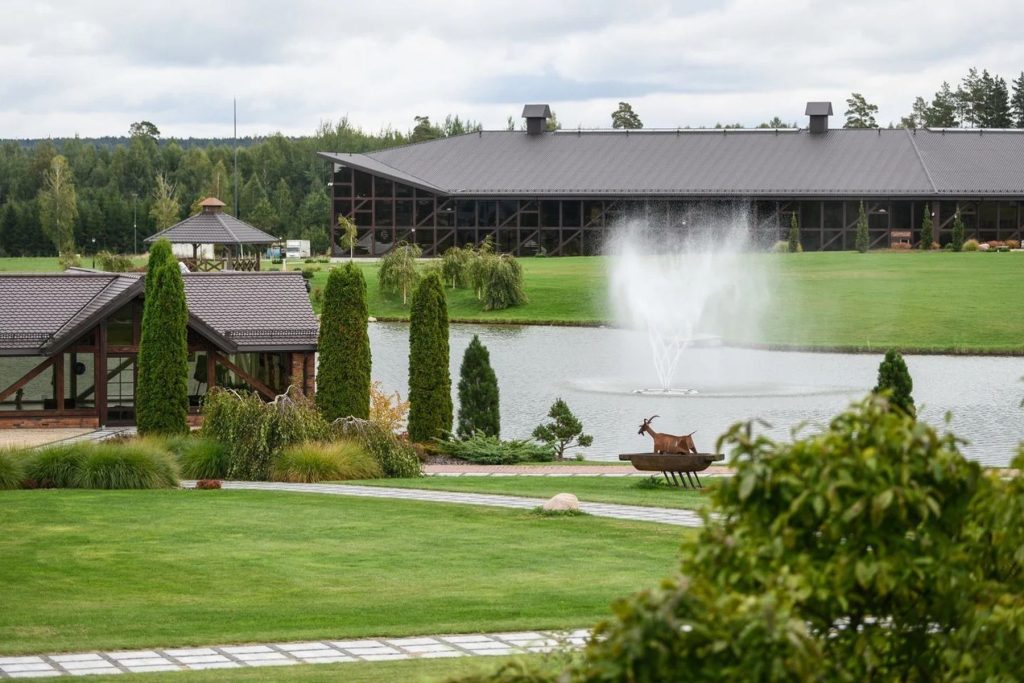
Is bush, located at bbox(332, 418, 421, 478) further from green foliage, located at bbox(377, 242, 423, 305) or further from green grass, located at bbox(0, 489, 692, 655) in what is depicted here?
green foliage, located at bbox(377, 242, 423, 305)

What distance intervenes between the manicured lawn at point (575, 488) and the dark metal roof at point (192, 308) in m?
7.13

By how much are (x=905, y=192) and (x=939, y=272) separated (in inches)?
494

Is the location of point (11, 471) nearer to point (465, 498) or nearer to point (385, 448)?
point (385, 448)

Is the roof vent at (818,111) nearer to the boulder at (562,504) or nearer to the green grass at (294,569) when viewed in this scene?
the green grass at (294,569)

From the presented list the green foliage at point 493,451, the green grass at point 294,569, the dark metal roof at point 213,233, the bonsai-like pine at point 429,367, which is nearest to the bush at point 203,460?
the green grass at point 294,569

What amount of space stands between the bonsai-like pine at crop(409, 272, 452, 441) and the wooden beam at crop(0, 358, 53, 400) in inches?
243

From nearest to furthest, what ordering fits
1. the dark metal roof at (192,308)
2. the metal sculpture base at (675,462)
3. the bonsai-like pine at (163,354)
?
the metal sculpture base at (675,462) → the bonsai-like pine at (163,354) → the dark metal roof at (192,308)

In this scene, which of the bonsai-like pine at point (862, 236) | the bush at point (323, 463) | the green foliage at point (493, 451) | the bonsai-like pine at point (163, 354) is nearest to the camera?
the bush at point (323, 463)

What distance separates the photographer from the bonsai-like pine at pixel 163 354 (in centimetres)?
2212

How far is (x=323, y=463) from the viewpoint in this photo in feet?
63.8

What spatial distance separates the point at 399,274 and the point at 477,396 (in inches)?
1225

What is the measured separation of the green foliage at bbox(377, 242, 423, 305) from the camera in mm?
55188

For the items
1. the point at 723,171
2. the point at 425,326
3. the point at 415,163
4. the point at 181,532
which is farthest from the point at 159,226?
the point at 181,532

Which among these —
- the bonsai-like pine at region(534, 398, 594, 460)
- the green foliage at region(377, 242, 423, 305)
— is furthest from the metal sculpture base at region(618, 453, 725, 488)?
the green foliage at region(377, 242, 423, 305)
